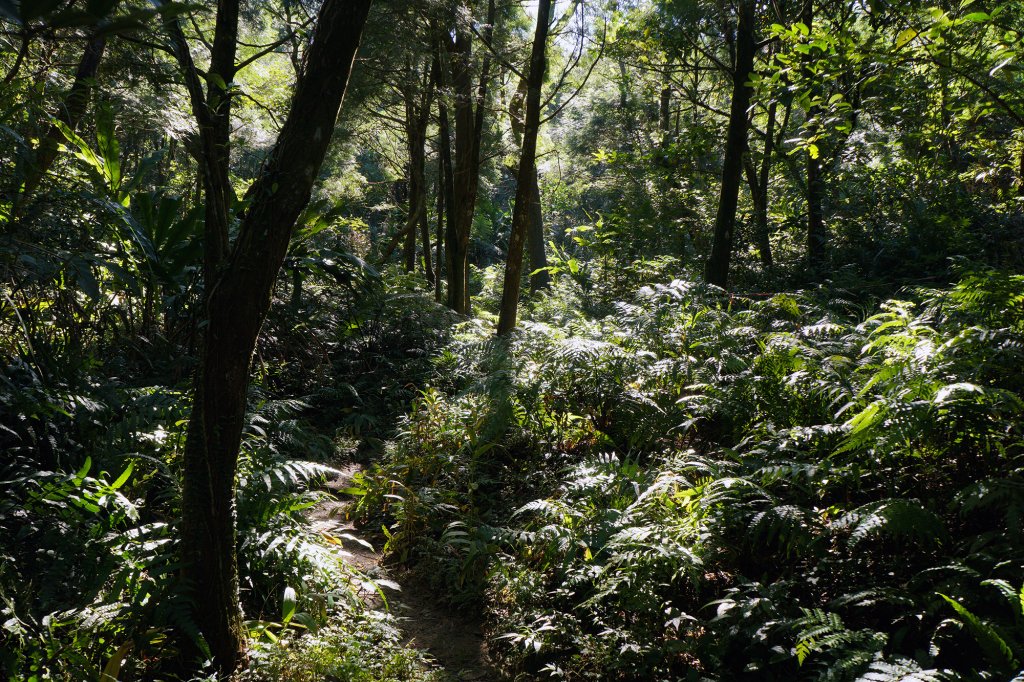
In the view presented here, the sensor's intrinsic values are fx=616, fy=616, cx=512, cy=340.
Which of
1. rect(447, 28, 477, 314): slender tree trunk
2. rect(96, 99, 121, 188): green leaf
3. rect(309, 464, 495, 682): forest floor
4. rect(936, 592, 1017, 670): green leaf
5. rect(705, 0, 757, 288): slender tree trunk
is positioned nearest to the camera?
rect(936, 592, 1017, 670): green leaf

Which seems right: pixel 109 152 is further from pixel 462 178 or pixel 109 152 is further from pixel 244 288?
pixel 462 178

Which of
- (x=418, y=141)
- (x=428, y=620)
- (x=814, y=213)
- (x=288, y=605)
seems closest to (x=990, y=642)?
(x=428, y=620)

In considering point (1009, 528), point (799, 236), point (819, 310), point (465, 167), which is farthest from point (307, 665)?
point (799, 236)

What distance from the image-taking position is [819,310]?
251 inches

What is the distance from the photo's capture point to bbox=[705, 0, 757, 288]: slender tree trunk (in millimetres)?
7812

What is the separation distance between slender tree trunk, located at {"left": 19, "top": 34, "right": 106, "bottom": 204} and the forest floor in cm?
281

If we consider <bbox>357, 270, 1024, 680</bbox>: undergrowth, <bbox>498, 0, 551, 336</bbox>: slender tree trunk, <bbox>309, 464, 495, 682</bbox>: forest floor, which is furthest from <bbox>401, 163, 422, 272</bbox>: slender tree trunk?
<bbox>309, 464, 495, 682</bbox>: forest floor

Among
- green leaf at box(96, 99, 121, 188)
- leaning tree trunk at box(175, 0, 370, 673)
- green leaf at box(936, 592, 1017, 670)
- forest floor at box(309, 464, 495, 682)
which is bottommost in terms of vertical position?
forest floor at box(309, 464, 495, 682)

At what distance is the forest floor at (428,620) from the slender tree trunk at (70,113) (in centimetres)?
281

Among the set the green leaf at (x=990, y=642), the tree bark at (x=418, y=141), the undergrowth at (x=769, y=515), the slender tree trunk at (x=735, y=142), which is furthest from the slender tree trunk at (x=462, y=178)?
the green leaf at (x=990, y=642)

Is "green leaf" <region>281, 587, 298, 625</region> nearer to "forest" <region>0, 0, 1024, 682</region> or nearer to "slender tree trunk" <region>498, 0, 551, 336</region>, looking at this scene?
"forest" <region>0, 0, 1024, 682</region>

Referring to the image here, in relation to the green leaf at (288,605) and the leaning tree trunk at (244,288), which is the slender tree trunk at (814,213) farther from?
the green leaf at (288,605)

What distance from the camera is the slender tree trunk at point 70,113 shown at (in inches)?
143

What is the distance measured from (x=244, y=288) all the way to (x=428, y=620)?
8.83ft
